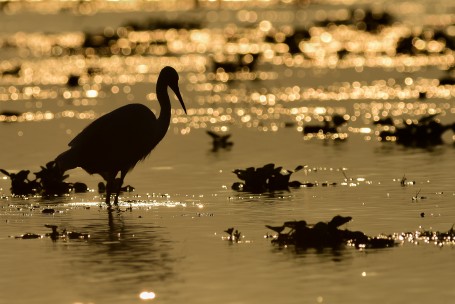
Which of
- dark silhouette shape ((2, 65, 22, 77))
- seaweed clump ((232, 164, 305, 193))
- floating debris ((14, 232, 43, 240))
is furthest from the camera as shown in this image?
dark silhouette shape ((2, 65, 22, 77))

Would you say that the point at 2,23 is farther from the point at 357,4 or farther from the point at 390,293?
the point at 390,293

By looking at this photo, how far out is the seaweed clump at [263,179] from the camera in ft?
55.1

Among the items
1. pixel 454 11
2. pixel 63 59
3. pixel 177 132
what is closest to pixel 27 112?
pixel 177 132

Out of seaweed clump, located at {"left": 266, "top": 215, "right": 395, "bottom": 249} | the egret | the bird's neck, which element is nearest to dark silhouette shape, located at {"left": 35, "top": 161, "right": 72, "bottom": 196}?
the egret

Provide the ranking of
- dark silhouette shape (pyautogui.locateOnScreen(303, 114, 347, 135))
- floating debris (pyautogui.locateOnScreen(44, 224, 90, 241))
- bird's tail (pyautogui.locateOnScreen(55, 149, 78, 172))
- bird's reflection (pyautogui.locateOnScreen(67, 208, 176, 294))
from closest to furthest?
bird's reflection (pyautogui.locateOnScreen(67, 208, 176, 294))
floating debris (pyautogui.locateOnScreen(44, 224, 90, 241))
bird's tail (pyautogui.locateOnScreen(55, 149, 78, 172))
dark silhouette shape (pyautogui.locateOnScreen(303, 114, 347, 135))

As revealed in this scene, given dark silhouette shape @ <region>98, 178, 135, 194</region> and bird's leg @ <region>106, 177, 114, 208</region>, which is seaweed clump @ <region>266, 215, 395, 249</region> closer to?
bird's leg @ <region>106, 177, 114, 208</region>

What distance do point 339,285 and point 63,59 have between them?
3373 centimetres

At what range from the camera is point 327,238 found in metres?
12.6

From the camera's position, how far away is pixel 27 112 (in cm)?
2841

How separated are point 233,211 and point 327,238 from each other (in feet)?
8.83

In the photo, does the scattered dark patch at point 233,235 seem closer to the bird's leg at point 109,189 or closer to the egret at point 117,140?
the bird's leg at point 109,189

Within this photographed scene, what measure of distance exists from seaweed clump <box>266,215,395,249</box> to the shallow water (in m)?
0.18

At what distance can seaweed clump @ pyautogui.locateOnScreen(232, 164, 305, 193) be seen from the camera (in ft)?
55.1

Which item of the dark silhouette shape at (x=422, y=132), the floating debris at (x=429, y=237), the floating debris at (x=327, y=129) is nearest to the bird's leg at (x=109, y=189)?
the floating debris at (x=429, y=237)
